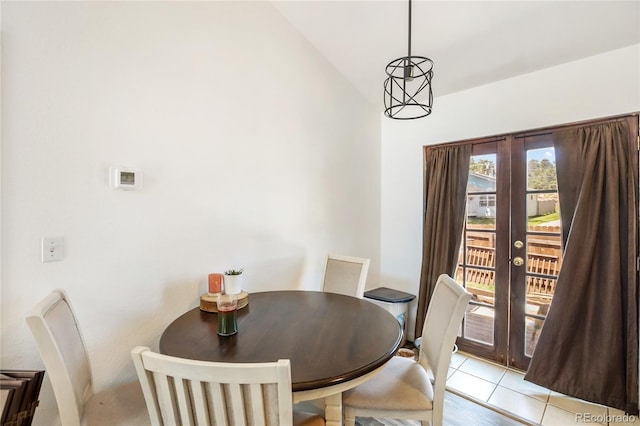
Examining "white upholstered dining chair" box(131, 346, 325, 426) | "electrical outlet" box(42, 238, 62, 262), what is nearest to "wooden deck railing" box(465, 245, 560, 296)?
"white upholstered dining chair" box(131, 346, 325, 426)

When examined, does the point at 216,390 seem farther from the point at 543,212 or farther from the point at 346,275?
the point at 543,212

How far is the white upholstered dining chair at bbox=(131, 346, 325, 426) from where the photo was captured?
2.45 ft

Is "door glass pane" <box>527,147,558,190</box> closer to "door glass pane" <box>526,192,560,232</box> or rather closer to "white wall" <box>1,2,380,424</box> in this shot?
"door glass pane" <box>526,192,560,232</box>

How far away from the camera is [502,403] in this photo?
2.12 m

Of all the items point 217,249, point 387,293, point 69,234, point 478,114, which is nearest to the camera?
point 69,234

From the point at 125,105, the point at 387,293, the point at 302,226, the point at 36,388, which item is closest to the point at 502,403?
the point at 387,293

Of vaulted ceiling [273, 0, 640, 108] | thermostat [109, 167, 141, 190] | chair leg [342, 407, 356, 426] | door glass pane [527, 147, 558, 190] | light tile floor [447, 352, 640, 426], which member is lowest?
light tile floor [447, 352, 640, 426]

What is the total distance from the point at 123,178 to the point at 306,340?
115 cm

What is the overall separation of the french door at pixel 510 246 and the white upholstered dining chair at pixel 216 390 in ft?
8.29

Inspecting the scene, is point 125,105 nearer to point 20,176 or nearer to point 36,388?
point 20,176

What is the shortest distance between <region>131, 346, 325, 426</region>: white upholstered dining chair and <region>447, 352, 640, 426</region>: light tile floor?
6.78ft

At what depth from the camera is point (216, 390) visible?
78cm

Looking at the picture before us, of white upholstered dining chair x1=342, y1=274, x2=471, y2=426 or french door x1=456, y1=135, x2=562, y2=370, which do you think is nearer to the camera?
white upholstered dining chair x1=342, y1=274, x2=471, y2=426

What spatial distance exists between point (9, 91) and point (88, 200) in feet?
1.57
